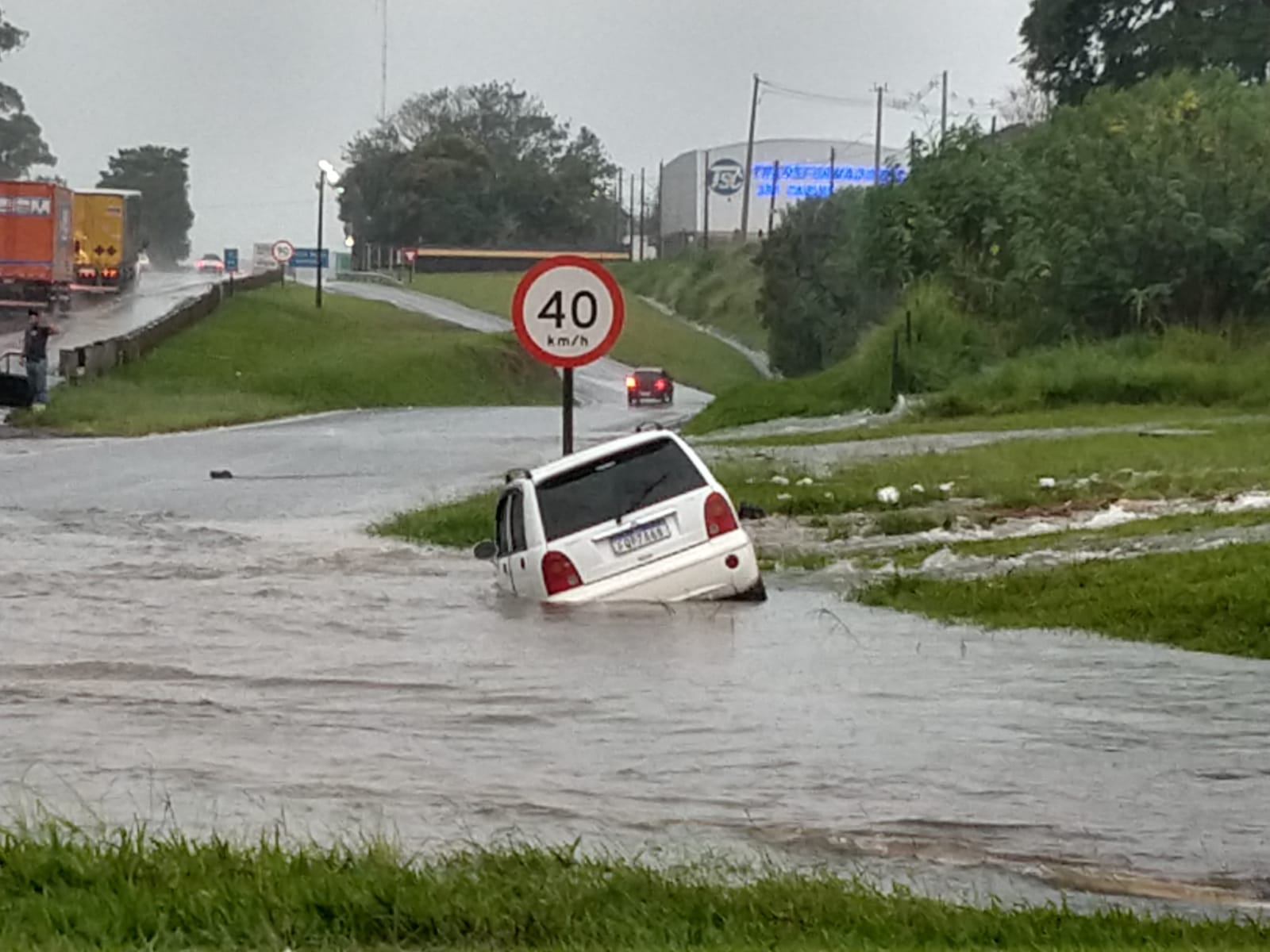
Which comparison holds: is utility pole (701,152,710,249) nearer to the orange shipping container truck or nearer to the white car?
the orange shipping container truck

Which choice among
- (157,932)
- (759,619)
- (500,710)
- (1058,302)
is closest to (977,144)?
(1058,302)

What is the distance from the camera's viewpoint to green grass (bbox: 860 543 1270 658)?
528 inches

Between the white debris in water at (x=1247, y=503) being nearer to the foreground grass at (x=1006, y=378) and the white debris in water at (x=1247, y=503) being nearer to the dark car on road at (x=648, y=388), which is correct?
the foreground grass at (x=1006, y=378)

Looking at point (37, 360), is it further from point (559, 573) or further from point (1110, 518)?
point (559, 573)

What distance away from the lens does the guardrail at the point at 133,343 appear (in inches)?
1983

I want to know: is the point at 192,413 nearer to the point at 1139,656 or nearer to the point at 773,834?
the point at 1139,656

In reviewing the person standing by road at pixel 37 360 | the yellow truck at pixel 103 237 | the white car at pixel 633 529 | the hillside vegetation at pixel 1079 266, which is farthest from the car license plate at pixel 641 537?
the yellow truck at pixel 103 237

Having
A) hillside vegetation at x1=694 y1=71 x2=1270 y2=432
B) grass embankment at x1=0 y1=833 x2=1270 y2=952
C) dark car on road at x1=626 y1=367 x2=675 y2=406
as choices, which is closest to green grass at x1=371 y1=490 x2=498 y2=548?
grass embankment at x1=0 y1=833 x2=1270 y2=952

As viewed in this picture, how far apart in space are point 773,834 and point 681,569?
5.96m

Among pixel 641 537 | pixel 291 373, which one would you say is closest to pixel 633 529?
pixel 641 537

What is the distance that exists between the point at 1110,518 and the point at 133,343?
4269 centimetres

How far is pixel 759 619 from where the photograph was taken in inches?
570

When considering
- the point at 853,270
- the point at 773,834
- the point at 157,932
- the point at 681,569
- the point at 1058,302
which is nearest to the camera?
the point at 157,932

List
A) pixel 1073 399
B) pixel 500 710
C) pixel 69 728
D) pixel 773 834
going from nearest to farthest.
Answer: pixel 773 834 < pixel 69 728 < pixel 500 710 < pixel 1073 399
